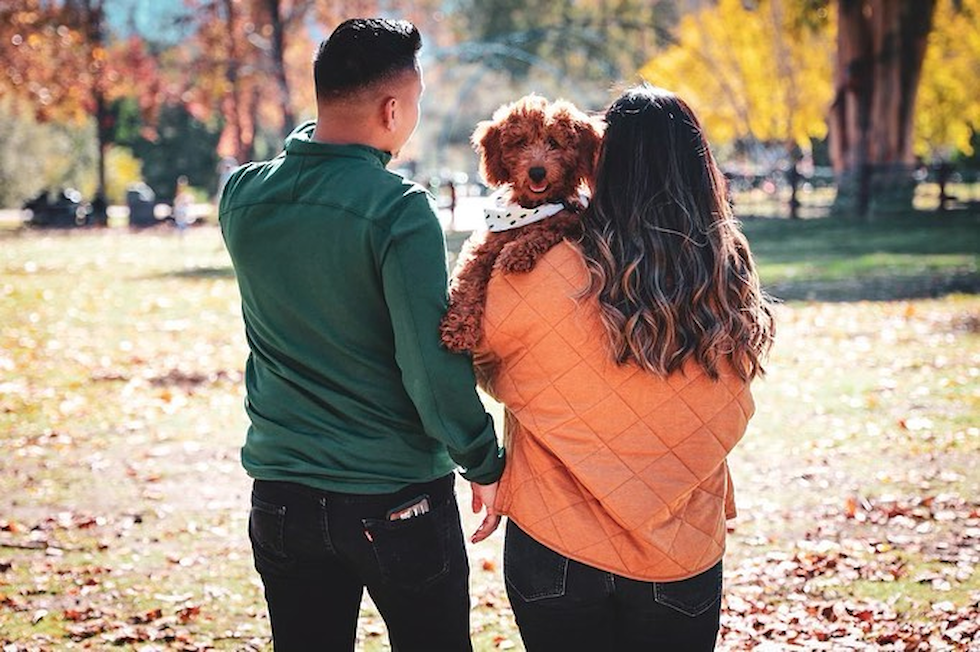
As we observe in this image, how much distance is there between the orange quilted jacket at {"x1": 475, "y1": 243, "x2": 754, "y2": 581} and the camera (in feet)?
9.17

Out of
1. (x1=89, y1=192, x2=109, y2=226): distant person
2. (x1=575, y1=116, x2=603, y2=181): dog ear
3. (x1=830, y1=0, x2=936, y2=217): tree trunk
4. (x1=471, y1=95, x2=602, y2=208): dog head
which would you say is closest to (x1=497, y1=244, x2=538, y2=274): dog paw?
(x1=471, y1=95, x2=602, y2=208): dog head

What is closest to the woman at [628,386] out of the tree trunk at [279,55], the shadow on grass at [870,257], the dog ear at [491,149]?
the dog ear at [491,149]

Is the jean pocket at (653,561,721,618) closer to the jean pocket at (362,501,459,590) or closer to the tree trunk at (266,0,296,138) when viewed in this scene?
the jean pocket at (362,501,459,590)

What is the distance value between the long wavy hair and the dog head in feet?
0.59

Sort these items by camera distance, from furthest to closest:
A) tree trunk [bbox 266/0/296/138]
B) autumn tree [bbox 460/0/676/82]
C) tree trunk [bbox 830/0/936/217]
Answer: autumn tree [bbox 460/0/676/82] < tree trunk [bbox 266/0/296/138] < tree trunk [bbox 830/0/936/217]

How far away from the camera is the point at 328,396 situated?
2801mm

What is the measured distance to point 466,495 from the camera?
750 cm

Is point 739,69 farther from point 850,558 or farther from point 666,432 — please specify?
point 666,432

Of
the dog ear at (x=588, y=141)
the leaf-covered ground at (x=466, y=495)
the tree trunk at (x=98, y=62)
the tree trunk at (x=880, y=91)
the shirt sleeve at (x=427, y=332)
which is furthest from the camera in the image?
the tree trunk at (x=98, y=62)

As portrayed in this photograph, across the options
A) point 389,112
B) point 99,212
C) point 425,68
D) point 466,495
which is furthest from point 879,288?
point 425,68

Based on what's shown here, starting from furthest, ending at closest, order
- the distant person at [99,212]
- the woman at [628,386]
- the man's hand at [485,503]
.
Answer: the distant person at [99,212], the man's hand at [485,503], the woman at [628,386]

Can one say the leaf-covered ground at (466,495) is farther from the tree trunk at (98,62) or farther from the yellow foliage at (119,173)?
the yellow foliage at (119,173)

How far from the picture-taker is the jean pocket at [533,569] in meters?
2.82

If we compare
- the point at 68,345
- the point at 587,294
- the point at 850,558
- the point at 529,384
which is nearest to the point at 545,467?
the point at 529,384
